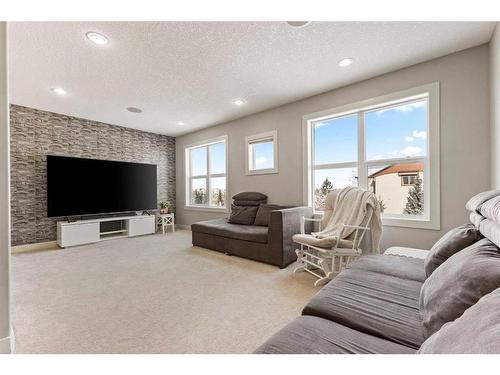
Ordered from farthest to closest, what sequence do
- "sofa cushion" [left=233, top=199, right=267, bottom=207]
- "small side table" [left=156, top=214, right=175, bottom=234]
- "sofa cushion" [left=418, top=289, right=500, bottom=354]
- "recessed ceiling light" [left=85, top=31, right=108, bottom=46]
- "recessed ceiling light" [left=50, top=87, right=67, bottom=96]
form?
"small side table" [left=156, top=214, right=175, bottom=234] < "sofa cushion" [left=233, top=199, right=267, bottom=207] < "recessed ceiling light" [left=50, top=87, right=67, bottom=96] < "recessed ceiling light" [left=85, top=31, right=108, bottom=46] < "sofa cushion" [left=418, top=289, right=500, bottom=354]

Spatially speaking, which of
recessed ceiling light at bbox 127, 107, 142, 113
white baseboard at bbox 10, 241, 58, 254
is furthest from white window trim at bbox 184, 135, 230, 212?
white baseboard at bbox 10, 241, 58, 254

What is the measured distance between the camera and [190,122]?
15.7ft

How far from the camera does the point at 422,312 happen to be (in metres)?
1.01

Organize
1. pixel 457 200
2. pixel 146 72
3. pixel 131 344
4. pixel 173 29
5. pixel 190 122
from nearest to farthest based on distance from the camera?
pixel 131 344 < pixel 173 29 < pixel 457 200 < pixel 146 72 < pixel 190 122

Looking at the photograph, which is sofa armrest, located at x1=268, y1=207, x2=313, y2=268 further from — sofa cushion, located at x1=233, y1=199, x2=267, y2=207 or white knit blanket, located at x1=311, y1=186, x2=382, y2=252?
sofa cushion, located at x1=233, y1=199, x2=267, y2=207

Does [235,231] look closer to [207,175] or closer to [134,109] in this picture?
[207,175]

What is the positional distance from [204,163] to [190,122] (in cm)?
110

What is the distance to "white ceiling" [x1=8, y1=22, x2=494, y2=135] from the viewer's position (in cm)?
197

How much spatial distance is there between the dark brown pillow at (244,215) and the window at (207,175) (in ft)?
2.77

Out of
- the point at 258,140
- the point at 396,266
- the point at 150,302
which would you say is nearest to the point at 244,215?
the point at 258,140

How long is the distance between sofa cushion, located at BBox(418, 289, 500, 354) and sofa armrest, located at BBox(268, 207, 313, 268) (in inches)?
86.9

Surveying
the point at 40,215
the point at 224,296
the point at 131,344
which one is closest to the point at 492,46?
the point at 224,296

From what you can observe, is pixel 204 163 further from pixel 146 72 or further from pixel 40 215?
pixel 40 215

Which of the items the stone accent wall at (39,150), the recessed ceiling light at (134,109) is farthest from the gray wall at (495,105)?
the stone accent wall at (39,150)
